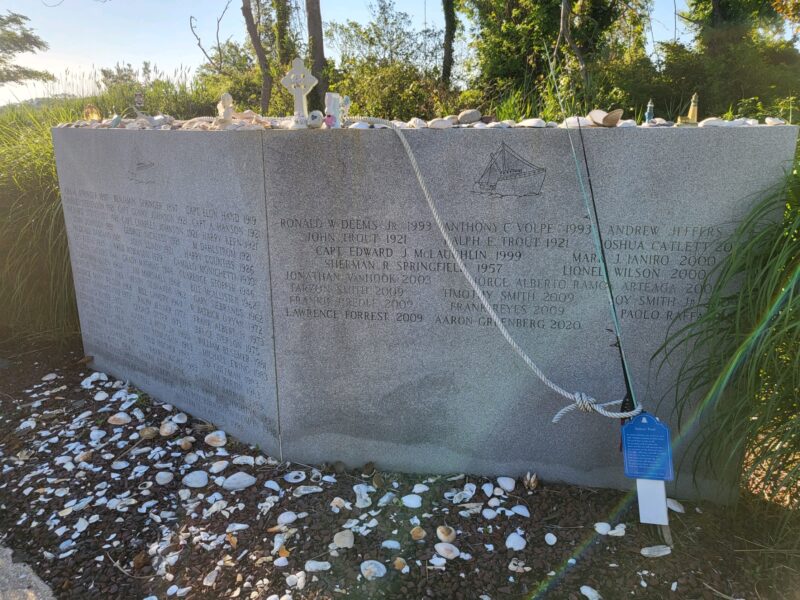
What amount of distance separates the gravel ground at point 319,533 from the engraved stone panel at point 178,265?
402 mm

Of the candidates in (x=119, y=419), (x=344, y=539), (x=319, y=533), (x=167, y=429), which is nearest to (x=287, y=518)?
(x=319, y=533)

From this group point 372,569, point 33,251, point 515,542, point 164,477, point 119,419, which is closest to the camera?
point 372,569

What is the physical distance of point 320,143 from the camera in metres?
2.69

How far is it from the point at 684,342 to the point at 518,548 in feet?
3.64

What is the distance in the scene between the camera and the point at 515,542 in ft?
8.08

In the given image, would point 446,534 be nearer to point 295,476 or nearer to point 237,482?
point 295,476

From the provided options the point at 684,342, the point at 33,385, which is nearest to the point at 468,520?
the point at 684,342

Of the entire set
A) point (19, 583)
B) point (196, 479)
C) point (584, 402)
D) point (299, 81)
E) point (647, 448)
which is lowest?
point (19, 583)

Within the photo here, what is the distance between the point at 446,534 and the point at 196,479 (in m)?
1.30

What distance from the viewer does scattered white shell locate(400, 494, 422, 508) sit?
107 inches

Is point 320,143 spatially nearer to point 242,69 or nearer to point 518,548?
point 518,548

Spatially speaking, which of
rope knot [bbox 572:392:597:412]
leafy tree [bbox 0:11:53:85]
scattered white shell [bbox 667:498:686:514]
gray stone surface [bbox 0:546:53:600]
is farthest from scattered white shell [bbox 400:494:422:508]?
leafy tree [bbox 0:11:53:85]

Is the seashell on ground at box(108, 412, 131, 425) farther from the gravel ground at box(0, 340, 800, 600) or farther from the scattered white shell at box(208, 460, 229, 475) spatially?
the scattered white shell at box(208, 460, 229, 475)

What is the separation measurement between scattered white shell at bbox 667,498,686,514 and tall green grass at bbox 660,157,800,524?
193 millimetres
